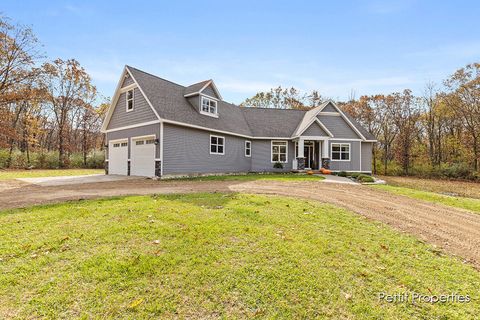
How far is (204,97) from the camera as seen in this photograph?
17.3m

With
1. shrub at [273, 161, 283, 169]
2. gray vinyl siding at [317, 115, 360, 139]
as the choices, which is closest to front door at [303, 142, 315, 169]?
gray vinyl siding at [317, 115, 360, 139]

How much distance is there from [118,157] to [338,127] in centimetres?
1794

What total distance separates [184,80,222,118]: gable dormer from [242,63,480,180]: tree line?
1962 centimetres

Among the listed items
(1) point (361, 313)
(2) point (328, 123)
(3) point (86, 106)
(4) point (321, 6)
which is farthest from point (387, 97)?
(3) point (86, 106)

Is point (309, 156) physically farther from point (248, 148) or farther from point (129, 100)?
point (129, 100)

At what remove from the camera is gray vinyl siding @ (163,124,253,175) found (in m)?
14.1

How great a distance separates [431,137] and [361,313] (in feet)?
105

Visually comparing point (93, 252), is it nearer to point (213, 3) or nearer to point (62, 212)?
point (62, 212)

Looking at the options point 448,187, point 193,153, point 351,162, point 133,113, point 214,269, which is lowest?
point 448,187

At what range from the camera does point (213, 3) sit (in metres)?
10.9

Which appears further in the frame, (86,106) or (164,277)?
(86,106)

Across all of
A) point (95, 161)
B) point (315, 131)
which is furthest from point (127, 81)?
point (95, 161)

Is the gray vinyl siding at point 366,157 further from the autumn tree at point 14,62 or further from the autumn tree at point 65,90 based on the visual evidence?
the autumn tree at point 14,62

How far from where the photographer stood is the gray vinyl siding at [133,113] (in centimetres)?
1473
